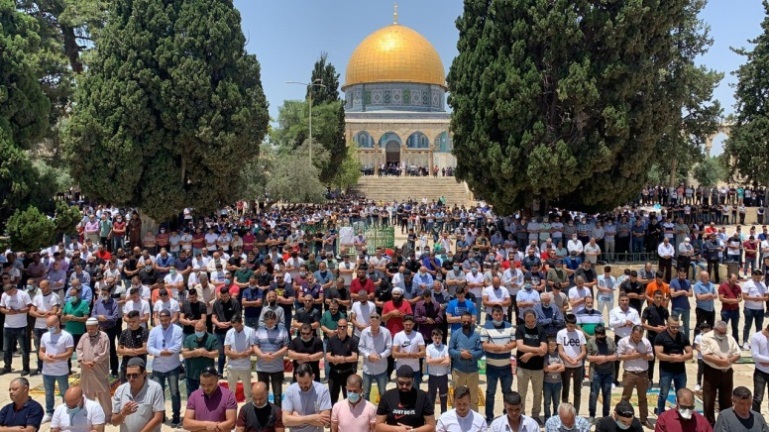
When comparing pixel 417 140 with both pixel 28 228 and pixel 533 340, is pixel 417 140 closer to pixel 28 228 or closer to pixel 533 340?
pixel 28 228

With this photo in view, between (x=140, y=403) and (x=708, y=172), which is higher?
(x=708, y=172)

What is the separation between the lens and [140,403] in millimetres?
5887

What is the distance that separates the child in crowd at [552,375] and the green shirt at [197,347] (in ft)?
13.3

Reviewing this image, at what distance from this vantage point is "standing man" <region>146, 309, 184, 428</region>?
24.4 feet

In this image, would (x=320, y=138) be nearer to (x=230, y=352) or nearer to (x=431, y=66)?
(x=431, y=66)

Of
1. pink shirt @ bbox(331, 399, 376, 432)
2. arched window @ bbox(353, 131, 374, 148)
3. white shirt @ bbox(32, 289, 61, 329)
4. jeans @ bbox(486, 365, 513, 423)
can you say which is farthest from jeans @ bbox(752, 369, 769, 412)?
Answer: arched window @ bbox(353, 131, 374, 148)

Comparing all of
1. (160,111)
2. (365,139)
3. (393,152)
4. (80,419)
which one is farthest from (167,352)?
(393,152)

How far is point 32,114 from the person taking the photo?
44.7 ft

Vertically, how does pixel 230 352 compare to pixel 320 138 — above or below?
below

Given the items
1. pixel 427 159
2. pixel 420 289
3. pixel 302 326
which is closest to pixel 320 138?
pixel 427 159

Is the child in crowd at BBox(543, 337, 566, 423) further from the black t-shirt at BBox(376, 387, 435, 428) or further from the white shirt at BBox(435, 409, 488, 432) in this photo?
the black t-shirt at BBox(376, 387, 435, 428)

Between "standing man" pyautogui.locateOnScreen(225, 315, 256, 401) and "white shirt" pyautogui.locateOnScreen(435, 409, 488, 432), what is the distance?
3091 mm

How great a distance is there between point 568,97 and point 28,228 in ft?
47.7

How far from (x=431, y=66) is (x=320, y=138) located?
2505 cm
